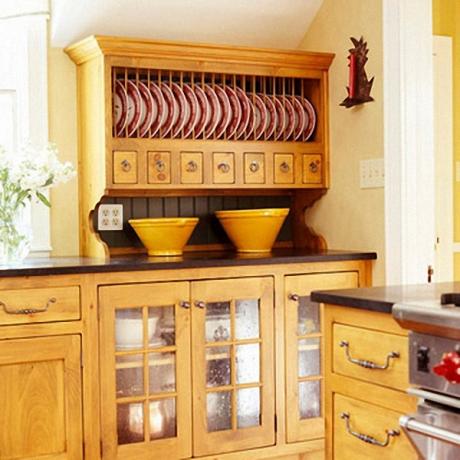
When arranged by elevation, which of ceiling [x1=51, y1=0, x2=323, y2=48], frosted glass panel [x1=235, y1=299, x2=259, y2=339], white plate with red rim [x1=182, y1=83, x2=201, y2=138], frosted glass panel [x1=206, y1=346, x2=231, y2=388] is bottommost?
frosted glass panel [x1=206, y1=346, x2=231, y2=388]

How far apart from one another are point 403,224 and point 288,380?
2.56ft

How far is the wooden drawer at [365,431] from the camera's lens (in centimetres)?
202

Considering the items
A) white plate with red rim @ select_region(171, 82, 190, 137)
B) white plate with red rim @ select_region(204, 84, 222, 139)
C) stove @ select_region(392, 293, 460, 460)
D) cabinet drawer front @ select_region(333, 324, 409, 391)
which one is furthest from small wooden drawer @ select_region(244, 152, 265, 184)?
stove @ select_region(392, 293, 460, 460)

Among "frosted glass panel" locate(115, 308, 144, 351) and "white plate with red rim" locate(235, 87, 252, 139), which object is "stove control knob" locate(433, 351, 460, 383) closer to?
"frosted glass panel" locate(115, 308, 144, 351)

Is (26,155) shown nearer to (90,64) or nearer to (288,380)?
(90,64)

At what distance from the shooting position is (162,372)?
3.23 meters

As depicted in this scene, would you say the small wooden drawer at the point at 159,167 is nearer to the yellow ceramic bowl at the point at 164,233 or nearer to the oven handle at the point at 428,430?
the yellow ceramic bowl at the point at 164,233

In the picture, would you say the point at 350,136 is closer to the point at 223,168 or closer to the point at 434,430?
the point at 223,168

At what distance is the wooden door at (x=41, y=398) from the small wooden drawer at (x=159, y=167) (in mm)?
792

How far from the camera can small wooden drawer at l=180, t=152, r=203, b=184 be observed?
3.57 m

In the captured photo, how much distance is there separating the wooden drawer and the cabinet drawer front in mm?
73

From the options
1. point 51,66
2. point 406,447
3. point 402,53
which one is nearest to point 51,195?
point 51,66

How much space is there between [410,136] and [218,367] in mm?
1197

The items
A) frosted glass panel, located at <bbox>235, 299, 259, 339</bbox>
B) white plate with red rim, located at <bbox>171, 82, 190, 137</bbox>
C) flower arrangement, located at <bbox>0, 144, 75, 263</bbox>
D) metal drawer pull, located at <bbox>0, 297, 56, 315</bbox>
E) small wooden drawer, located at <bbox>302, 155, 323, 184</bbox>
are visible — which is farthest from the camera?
small wooden drawer, located at <bbox>302, 155, 323, 184</bbox>
